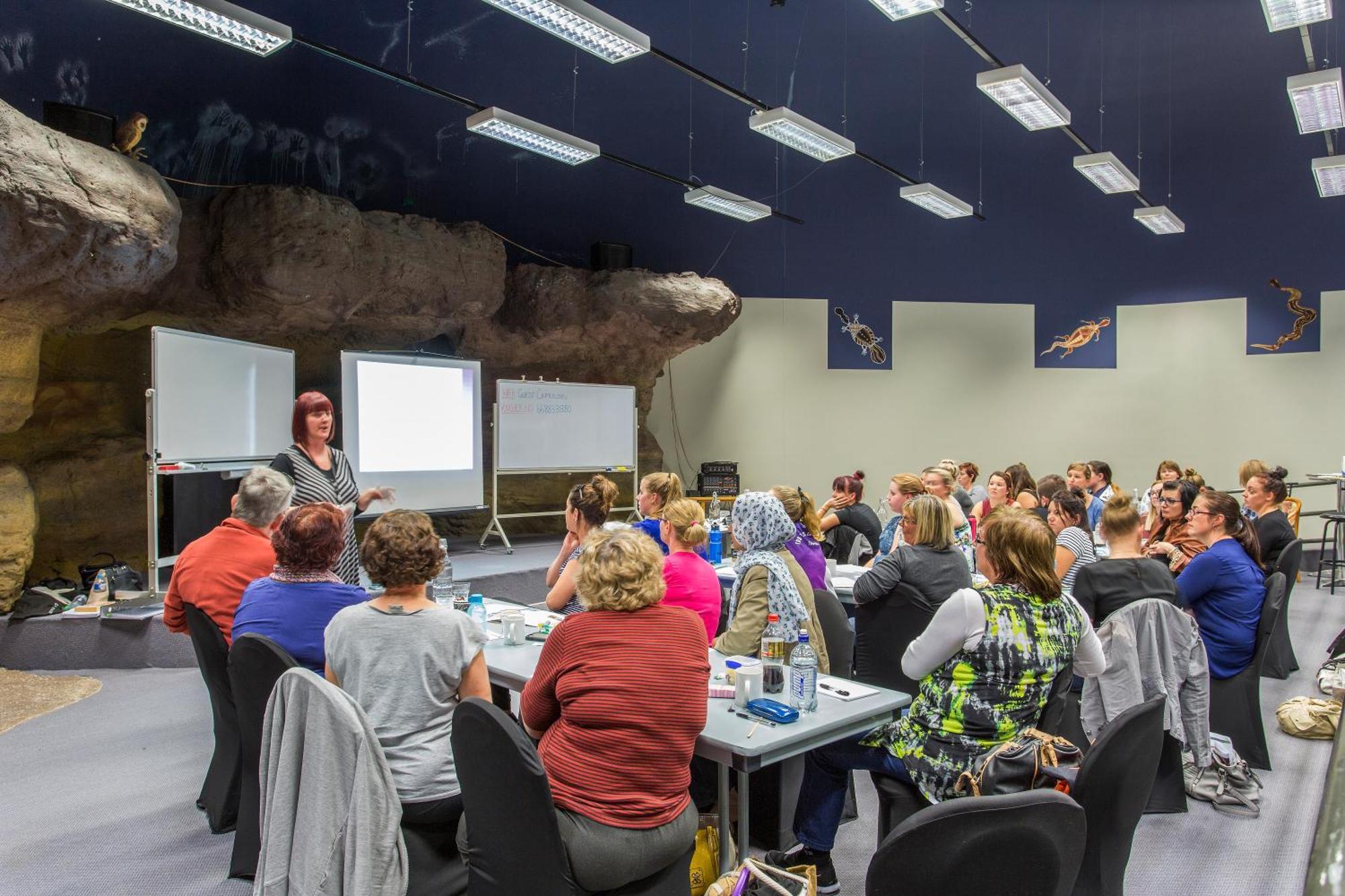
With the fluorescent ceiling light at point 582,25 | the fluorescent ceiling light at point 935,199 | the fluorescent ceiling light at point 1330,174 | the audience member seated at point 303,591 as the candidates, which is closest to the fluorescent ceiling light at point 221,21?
the fluorescent ceiling light at point 582,25

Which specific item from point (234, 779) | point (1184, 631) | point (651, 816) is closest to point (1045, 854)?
point (651, 816)

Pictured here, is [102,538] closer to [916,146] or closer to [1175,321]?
[916,146]

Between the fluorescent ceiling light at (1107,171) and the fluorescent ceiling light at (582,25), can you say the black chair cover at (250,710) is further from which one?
the fluorescent ceiling light at (1107,171)

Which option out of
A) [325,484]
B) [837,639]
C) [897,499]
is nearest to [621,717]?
[837,639]

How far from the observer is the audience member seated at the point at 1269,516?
4.95 m

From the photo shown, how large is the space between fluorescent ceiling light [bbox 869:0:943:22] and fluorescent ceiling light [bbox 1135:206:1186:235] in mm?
4314

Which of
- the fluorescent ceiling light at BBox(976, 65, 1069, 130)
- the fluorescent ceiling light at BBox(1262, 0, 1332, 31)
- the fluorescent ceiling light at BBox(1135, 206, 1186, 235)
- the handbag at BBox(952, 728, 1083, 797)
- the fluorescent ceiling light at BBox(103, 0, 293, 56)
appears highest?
the fluorescent ceiling light at BBox(1262, 0, 1332, 31)

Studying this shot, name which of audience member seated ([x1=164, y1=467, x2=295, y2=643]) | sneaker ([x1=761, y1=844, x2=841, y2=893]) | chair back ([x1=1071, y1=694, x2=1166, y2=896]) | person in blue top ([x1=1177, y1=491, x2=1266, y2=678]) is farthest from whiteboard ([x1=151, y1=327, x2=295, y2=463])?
person in blue top ([x1=1177, y1=491, x2=1266, y2=678])

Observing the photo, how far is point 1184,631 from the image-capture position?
9.96 feet

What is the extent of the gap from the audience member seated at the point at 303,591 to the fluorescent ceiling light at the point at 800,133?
183 inches

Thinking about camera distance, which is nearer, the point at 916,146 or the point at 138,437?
the point at 138,437

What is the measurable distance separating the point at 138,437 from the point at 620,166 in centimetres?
571

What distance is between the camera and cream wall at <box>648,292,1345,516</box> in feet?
32.4

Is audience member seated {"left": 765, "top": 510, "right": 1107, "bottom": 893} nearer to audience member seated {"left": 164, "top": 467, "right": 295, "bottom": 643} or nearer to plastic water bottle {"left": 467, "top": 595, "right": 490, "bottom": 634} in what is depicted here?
plastic water bottle {"left": 467, "top": 595, "right": 490, "bottom": 634}
